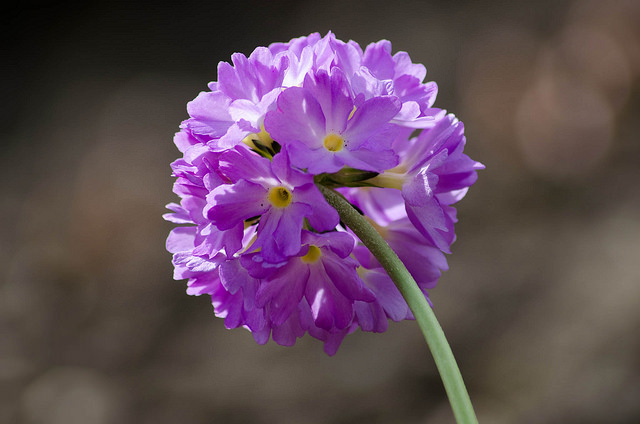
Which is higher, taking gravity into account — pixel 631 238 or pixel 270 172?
pixel 270 172

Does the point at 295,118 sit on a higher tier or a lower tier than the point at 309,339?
higher

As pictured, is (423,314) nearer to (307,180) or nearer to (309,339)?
(307,180)

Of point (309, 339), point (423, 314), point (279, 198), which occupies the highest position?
point (279, 198)

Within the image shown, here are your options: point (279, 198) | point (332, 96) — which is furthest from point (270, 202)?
point (332, 96)

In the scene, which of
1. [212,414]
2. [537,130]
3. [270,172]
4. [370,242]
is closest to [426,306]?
[370,242]

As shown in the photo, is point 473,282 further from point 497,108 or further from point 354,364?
point 497,108

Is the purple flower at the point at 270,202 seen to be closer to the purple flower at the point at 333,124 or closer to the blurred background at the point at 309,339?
the purple flower at the point at 333,124
